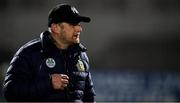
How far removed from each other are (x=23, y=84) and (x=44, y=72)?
198 millimetres

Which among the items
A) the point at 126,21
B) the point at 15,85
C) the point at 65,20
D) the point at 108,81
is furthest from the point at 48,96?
the point at 126,21

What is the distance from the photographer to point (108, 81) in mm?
12828

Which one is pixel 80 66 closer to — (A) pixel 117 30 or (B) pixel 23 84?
(B) pixel 23 84

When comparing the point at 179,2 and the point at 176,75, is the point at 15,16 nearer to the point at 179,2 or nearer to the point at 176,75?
the point at 179,2

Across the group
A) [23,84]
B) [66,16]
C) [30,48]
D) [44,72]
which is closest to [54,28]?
[66,16]

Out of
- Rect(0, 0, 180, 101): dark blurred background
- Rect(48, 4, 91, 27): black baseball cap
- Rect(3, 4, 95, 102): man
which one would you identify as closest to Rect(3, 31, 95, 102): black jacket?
Rect(3, 4, 95, 102): man

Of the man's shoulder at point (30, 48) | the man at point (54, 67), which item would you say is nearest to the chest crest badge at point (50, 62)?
the man at point (54, 67)

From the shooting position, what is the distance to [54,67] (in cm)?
499

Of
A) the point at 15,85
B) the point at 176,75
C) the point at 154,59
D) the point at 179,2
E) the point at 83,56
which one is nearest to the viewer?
the point at 15,85

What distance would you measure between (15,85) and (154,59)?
12.2 meters

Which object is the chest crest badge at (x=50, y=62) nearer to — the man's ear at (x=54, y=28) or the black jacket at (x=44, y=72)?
the black jacket at (x=44, y=72)

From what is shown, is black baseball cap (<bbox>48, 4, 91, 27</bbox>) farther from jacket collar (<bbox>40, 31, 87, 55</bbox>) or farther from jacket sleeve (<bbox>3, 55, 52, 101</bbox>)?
jacket sleeve (<bbox>3, 55, 52, 101</bbox>)

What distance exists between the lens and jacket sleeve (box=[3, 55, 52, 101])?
482cm

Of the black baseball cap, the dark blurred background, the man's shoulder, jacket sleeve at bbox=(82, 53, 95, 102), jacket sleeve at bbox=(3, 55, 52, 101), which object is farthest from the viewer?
the dark blurred background
